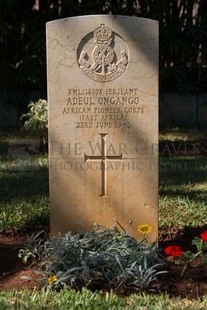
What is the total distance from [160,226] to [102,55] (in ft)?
4.81

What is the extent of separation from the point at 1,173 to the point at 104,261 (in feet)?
10.1

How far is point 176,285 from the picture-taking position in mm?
3742

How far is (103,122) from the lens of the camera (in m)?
4.23

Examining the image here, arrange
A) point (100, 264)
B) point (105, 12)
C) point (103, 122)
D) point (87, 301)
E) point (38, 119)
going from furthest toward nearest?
point (105, 12), point (38, 119), point (103, 122), point (100, 264), point (87, 301)

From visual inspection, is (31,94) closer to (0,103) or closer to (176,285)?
(0,103)

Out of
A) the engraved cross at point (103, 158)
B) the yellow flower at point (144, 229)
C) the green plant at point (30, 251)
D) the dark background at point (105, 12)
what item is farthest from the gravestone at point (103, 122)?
the dark background at point (105, 12)

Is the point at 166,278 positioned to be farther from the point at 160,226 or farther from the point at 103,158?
the point at 160,226

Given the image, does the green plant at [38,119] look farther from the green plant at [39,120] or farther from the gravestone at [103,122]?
the gravestone at [103,122]

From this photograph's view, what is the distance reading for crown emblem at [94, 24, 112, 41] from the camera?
4125 millimetres

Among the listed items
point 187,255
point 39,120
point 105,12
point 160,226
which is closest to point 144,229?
point 187,255

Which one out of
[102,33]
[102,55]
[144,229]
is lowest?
[144,229]

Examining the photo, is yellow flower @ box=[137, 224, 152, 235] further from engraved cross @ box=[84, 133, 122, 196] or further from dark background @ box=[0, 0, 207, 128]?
dark background @ box=[0, 0, 207, 128]

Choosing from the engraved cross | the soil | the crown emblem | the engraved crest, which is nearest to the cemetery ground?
the soil

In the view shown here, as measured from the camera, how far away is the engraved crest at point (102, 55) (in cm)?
412
